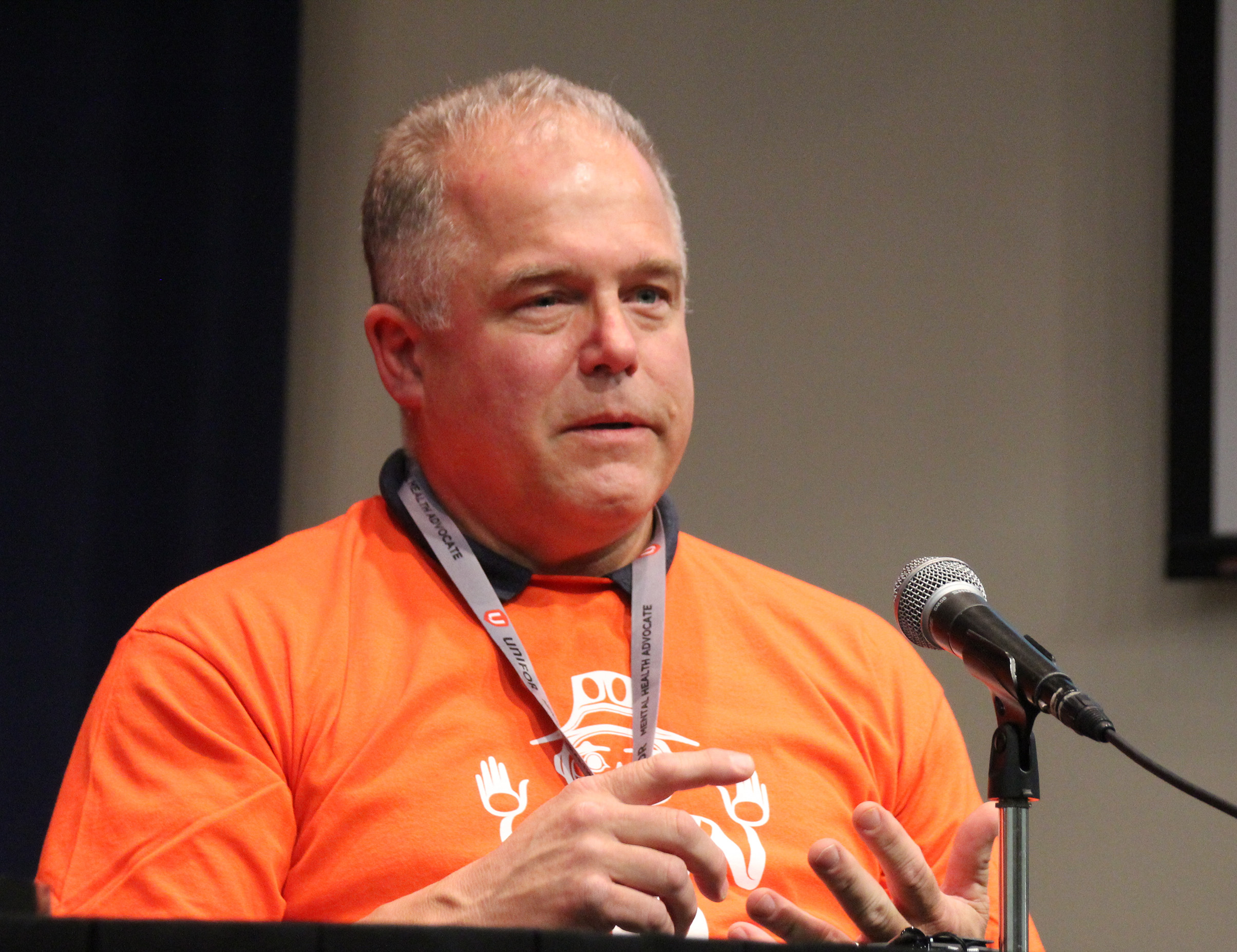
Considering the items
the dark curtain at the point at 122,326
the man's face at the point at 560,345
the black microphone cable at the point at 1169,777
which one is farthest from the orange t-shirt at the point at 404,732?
the dark curtain at the point at 122,326

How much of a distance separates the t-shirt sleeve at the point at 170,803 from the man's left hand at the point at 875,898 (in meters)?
0.53

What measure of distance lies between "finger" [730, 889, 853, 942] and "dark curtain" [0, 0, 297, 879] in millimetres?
1819

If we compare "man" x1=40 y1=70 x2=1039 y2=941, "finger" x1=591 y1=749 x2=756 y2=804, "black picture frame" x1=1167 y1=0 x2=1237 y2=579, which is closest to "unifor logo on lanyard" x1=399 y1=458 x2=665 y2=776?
"man" x1=40 y1=70 x2=1039 y2=941

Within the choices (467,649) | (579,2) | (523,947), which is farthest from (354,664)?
(579,2)

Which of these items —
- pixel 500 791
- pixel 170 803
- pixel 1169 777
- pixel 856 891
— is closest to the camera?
pixel 1169 777

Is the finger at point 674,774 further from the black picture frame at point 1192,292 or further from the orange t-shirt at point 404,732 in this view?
the black picture frame at point 1192,292

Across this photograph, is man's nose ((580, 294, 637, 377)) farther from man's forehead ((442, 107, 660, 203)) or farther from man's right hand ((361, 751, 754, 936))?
man's right hand ((361, 751, 754, 936))

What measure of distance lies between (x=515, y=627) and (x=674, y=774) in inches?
19.8

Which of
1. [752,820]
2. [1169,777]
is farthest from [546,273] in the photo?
[1169,777]

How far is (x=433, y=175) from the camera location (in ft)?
5.84

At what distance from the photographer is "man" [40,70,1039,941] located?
54.3 inches

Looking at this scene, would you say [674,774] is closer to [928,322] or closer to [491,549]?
[491,549]

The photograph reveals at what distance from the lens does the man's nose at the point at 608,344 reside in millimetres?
1645

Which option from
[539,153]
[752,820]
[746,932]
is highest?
[539,153]
